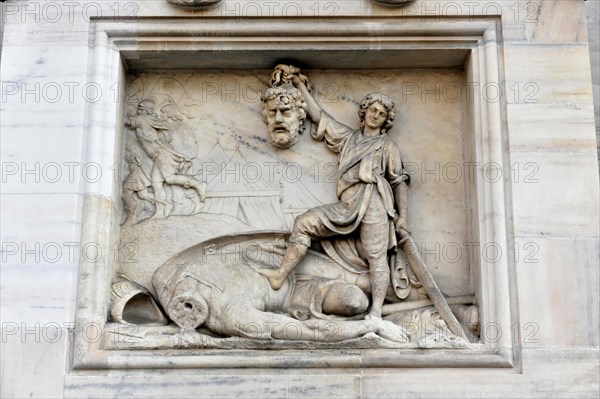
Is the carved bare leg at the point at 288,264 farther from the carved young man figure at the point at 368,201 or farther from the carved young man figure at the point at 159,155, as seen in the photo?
the carved young man figure at the point at 159,155

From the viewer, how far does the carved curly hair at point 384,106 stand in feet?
25.3

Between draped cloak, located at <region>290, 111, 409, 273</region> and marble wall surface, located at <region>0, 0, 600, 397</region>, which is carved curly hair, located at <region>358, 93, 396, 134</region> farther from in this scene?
marble wall surface, located at <region>0, 0, 600, 397</region>

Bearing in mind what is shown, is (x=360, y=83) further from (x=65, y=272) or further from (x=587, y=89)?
(x=65, y=272)

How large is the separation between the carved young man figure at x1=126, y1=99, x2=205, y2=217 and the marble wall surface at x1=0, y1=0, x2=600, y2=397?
0.35 meters

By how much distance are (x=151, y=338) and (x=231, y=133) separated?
1708 millimetres

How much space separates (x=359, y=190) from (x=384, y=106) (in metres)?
0.68

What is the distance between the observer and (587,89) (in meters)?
7.44

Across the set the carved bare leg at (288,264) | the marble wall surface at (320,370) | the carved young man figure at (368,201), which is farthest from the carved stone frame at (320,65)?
the carved bare leg at (288,264)

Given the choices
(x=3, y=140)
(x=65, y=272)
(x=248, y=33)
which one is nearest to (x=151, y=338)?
(x=65, y=272)

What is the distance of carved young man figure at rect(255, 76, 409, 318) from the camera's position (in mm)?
7391

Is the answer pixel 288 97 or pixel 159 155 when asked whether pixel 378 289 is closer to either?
pixel 288 97

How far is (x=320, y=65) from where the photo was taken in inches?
314

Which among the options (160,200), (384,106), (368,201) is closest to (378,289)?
(368,201)

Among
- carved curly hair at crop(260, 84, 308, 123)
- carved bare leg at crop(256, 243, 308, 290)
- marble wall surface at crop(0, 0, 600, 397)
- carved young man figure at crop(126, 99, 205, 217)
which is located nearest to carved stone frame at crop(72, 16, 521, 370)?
marble wall surface at crop(0, 0, 600, 397)
